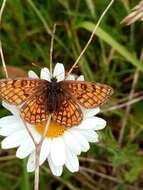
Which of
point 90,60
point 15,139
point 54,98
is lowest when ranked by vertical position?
point 15,139

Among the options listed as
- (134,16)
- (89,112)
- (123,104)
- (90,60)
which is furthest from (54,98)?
(90,60)

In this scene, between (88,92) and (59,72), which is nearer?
(88,92)


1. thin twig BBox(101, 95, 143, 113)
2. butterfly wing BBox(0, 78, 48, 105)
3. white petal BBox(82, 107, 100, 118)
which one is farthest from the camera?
thin twig BBox(101, 95, 143, 113)

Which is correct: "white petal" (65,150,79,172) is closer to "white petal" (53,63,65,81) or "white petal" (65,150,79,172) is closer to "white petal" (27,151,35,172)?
"white petal" (27,151,35,172)

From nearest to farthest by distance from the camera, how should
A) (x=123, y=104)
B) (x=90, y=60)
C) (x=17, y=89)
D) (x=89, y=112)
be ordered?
(x=17, y=89), (x=89, y=112), (x=123, y=104), (x=90, y=60)

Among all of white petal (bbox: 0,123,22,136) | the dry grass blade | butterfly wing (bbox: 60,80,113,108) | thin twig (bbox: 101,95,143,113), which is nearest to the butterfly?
butterfly wing (bbox: 60,80,113,108)

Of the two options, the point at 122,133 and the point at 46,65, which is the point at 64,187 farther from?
the point at 46,65

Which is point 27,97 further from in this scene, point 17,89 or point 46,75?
point 46,75
